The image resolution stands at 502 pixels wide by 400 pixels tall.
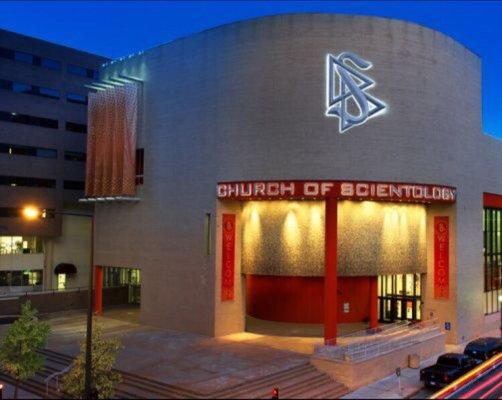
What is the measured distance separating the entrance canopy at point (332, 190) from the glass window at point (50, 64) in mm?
29837

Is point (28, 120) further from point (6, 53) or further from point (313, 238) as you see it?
point (313, 238)

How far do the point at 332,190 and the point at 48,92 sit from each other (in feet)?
114

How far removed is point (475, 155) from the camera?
4025 cm

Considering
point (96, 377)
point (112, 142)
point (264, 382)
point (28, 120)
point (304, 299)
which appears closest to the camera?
point (96, 377)

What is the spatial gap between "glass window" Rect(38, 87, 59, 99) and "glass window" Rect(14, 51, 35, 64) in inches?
110

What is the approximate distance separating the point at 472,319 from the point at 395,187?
1337 centimetres

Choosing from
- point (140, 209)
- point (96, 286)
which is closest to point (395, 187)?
point (140, 209)

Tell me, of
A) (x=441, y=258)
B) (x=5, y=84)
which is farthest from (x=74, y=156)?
(x=441, y=258)

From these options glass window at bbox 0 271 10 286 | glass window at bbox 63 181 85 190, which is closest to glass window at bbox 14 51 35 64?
glass window at bbox 63 181 85 190

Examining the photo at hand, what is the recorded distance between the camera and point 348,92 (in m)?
33.9

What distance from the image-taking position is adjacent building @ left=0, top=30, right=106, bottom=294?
52.1 metres

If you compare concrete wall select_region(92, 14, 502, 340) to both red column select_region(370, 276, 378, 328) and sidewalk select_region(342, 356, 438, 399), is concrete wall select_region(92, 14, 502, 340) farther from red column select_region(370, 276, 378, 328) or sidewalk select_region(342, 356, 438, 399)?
sidewalk select_region(342, 356, 438, 399)

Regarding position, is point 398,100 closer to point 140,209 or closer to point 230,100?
point 230,100

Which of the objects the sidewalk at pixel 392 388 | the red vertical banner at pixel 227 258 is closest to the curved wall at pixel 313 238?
the red vertical banner at pixel 227 258
